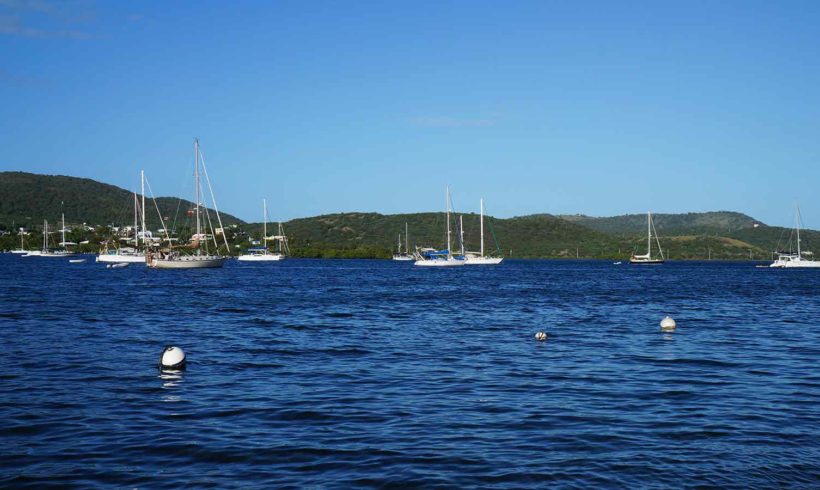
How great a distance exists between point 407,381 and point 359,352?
6.35m

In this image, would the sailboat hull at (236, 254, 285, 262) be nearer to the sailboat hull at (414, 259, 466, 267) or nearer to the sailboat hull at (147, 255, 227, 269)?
the sailboat hull at (414, 259, 466, 267)

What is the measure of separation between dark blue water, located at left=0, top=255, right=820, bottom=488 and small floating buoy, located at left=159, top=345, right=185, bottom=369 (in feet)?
1.40

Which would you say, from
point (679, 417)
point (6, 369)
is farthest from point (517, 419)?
point (6, 369)

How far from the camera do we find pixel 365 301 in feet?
182

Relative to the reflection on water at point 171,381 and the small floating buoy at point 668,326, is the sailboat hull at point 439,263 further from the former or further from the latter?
the reflection on water at point 171,381

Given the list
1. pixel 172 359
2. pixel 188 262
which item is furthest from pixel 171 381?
pixel 188 262

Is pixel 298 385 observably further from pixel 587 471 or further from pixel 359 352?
pixel 587 471

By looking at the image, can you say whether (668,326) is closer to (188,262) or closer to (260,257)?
(188,262)

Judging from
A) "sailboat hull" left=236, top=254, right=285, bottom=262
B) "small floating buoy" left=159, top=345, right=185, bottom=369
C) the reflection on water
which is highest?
"sailboat hull" left=236, top=254, right=285, bottom=262

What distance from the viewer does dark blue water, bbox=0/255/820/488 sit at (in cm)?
1244

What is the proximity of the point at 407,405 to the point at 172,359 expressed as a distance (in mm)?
8024

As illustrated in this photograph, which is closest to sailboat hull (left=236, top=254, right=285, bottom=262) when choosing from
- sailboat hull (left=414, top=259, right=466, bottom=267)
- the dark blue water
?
sailboat hull (left=414, top=259, right=466, bottom=267)

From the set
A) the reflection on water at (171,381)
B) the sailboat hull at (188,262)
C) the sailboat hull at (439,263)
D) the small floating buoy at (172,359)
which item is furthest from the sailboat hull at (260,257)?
the reflection on water at (171,381)

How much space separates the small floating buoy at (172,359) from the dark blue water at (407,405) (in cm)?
43
